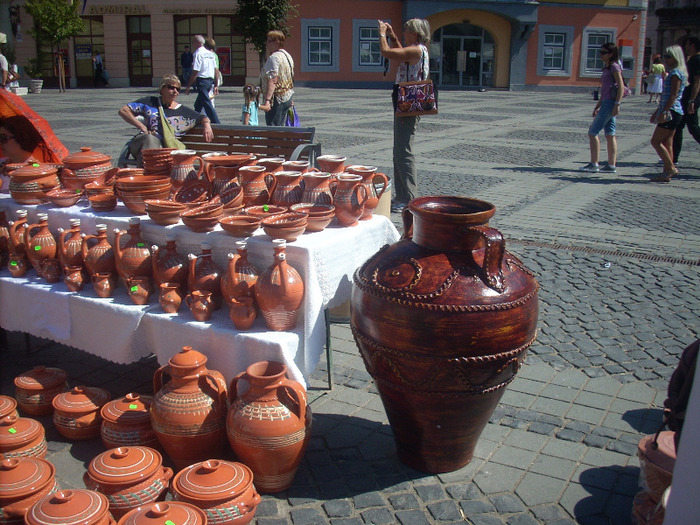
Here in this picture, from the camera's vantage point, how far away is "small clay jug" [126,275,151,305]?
3.31 metres

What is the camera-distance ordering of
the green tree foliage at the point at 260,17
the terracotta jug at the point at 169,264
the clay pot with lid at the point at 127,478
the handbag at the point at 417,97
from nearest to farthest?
the clay pot with lid at the point at 127,478, the terracotta jug at the point at 169,264, the handbag at the point at 417,97, the green tree foliage at the point at 260,17

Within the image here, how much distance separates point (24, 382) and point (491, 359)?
245 centimetres

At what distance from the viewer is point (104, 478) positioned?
8.18 feet

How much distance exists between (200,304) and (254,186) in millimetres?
933

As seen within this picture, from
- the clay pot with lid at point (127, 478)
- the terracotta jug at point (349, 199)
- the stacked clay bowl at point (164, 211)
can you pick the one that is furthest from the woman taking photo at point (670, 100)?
the clay pot with lid at point (127, 478)

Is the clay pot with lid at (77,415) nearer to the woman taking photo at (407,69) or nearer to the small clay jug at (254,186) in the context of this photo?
the small clay jug at (254,186)

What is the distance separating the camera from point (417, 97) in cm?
621

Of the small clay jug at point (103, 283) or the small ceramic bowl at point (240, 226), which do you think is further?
the small clay jug at point (103, 283)

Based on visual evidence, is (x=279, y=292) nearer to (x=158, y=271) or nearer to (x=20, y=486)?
(x=158, y=271)

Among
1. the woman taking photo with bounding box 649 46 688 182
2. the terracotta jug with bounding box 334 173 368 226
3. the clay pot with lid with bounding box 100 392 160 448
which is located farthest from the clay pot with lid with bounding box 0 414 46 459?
the woman taking photo with bounding box 649 46 688 182

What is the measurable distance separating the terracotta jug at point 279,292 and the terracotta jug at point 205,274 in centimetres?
29

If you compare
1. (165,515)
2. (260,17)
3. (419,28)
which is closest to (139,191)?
(165,515)

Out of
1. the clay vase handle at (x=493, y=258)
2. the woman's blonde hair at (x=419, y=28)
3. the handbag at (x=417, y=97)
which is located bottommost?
the clay vase handle at (x=493, y=258)

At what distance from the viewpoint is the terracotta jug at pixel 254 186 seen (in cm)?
374
